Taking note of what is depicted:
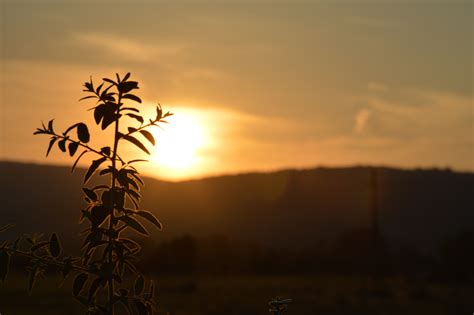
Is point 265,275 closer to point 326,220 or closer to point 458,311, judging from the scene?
point 458,311

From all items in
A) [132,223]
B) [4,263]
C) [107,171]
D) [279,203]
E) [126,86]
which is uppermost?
[279,203]

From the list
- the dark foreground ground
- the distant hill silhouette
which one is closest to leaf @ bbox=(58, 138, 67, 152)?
the dark foreground ground

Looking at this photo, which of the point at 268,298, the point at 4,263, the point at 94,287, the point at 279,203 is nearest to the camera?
the point at 4,263

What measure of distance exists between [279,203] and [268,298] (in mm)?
63941

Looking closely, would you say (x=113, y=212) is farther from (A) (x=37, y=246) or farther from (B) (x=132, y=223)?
(A) (x=37, y=246)

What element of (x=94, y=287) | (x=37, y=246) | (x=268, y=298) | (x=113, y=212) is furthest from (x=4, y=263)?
(x=268, y=298)

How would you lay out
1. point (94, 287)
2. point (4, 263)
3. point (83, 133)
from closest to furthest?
point (4, 263) < point (94, 287) < point (83, 133)

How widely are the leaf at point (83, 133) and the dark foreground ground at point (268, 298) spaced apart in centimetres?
1862

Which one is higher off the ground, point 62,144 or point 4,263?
point 62,144

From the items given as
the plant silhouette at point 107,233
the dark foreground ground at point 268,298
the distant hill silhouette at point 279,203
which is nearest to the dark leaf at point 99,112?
A: the plant silhouette at point 107,233

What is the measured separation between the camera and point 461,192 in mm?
89562

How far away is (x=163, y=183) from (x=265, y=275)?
53.6 meters

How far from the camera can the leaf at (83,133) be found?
11.0 ft

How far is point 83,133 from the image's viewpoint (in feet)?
11.0
